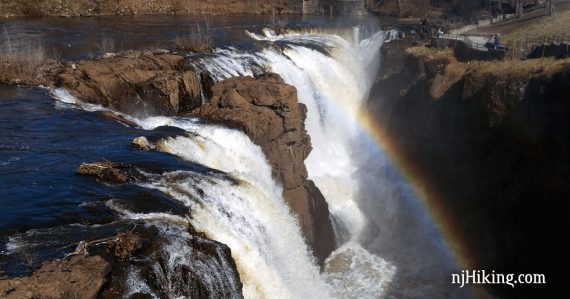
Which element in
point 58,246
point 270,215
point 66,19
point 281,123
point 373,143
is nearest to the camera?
point 58,246

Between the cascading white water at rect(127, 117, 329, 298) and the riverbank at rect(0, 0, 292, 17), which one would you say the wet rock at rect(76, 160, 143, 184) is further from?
the riverbank at rect(0, 0, 292, 17)

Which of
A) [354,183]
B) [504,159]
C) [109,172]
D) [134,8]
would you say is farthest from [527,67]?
[134,8]

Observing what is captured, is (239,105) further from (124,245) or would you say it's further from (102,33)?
(102,33)

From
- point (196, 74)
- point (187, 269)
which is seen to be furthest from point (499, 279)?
point (196, 74)

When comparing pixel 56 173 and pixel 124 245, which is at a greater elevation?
pixel 56 173

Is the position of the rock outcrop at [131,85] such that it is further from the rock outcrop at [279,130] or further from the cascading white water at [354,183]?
the cascading white water at [354,183]

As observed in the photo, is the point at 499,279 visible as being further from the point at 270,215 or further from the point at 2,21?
the point at 2,21
